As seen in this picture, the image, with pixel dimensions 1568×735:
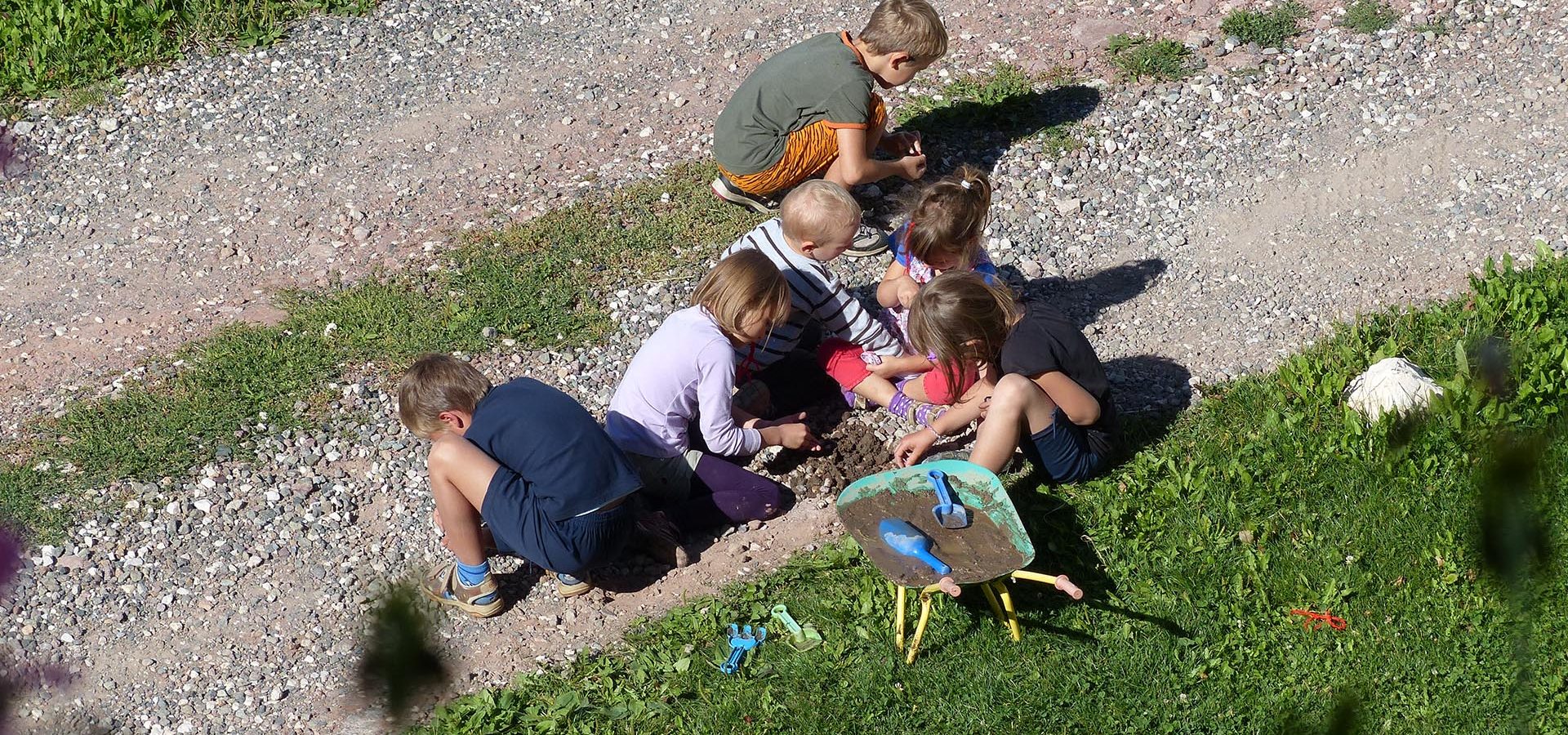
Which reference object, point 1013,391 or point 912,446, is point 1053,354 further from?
point 912,446

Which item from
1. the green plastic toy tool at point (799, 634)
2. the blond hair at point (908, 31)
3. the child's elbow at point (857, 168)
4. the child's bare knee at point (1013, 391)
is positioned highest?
the blond hair at point (908, 31)

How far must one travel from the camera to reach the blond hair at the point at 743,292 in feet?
15.6

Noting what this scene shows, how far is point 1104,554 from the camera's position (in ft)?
15.5

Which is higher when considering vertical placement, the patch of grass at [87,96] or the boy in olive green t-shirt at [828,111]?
the boy in olive green t-shirt at [828,111]

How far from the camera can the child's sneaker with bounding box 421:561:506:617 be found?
4.74m

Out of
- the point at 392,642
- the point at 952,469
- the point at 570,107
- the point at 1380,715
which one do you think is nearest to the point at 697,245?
the point at 570,107

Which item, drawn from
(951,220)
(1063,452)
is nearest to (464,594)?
(1063,452)

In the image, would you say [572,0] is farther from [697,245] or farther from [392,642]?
[392,642]

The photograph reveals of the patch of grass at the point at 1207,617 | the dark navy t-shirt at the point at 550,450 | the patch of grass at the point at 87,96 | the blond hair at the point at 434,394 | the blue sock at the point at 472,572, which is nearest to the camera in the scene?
the patch of grass at the point at 1207,617

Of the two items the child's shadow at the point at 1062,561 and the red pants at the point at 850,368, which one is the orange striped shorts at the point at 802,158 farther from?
the child's shadow at the point at 1062,561

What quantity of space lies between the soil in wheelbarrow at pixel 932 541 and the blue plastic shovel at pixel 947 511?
0.02m

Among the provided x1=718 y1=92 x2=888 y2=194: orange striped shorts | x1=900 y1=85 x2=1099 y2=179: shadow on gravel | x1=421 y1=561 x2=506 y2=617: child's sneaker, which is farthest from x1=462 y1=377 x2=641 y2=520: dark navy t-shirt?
x1=900 y1=85 x2=1099 y2=179: shadow on gravel

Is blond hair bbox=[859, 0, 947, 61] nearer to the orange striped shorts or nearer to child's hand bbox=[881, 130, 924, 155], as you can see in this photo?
the orange striped shorts

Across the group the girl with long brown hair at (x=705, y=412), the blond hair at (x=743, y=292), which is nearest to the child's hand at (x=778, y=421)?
the girl with long brown hair at (x=705, y=412)
